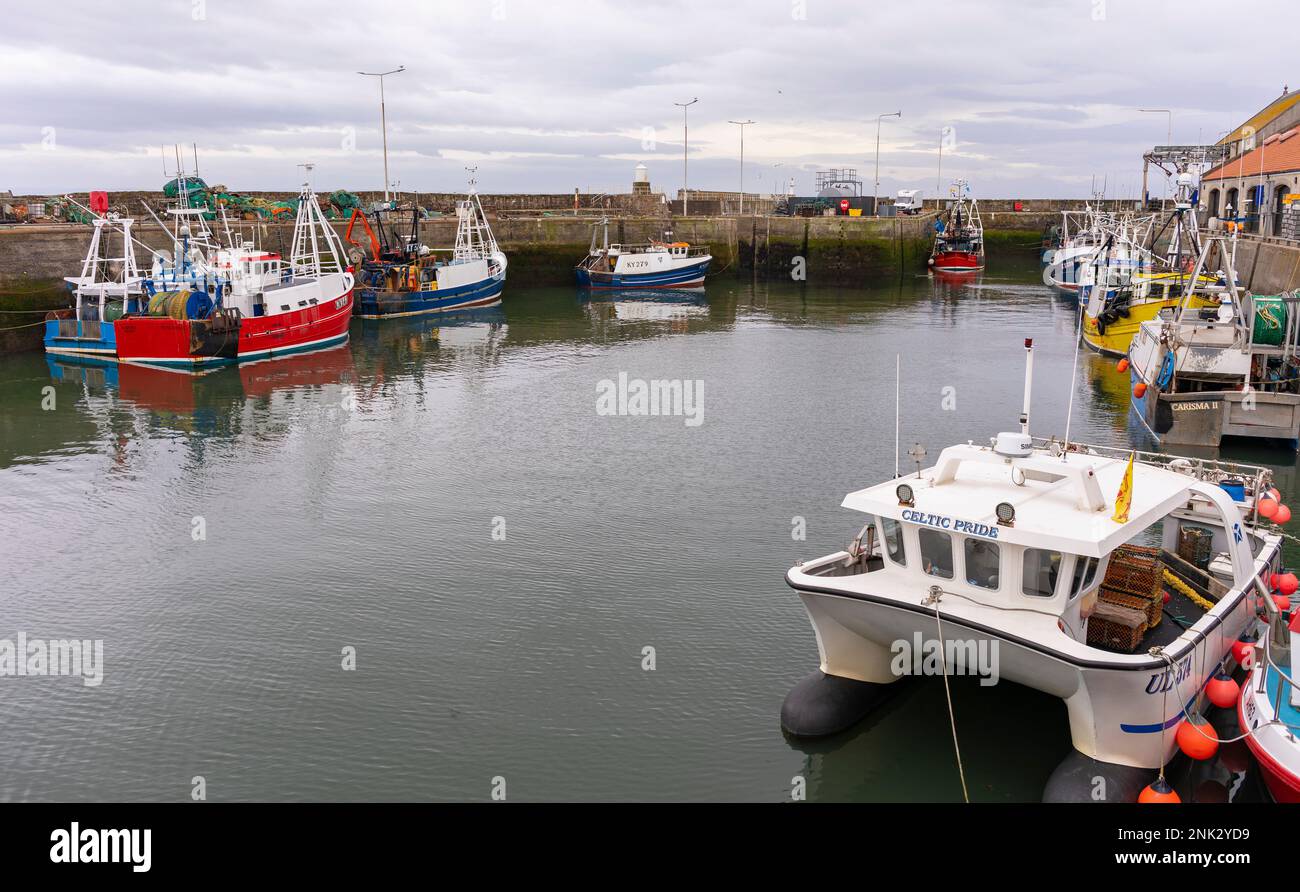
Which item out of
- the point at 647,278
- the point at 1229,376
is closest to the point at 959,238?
the point at 647,278

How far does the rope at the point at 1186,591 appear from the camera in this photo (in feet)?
37.2

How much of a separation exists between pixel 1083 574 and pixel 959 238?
6180 cm

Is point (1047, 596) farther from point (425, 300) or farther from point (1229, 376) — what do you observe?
point (425, 300)

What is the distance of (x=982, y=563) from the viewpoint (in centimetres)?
1009

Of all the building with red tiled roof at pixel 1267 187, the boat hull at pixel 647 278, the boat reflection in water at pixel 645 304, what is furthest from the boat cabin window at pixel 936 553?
the boat hull at pixel 647 278

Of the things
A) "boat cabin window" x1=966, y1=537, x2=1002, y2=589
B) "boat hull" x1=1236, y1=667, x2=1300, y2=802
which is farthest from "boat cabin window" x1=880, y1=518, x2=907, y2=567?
"boat hull" x1=1236, y1=667, x2=1300, y2=802

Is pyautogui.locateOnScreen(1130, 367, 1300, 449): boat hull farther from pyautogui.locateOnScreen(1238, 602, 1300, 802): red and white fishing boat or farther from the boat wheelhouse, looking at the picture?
pyautogui.locateOnScreen(1238, 602, 1300, 802): red and white fishing boat

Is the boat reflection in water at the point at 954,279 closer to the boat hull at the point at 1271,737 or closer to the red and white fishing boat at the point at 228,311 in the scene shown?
the red and white fishing boat at the point at 228,311

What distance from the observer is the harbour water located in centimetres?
1075

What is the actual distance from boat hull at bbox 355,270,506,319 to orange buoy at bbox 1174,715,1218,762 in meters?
41.9

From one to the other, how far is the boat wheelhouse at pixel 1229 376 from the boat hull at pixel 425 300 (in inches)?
1291

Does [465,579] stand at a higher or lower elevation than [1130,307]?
lower
